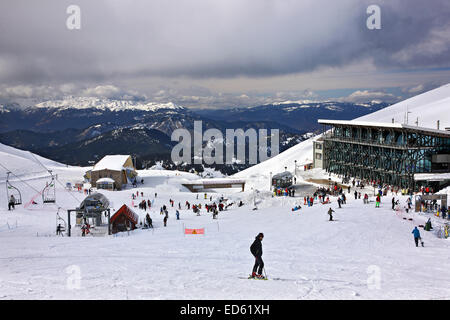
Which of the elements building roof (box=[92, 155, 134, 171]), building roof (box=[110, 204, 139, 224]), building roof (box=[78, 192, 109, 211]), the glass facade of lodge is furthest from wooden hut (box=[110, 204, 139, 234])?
the glass facade of lodge

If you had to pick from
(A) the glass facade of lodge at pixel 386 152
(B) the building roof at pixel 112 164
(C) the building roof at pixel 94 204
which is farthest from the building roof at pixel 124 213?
(A) the glass facade of lodge at pixel 386 152

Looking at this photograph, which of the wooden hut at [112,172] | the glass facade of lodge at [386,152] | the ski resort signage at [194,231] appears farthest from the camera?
the wooden hut at [112,172]

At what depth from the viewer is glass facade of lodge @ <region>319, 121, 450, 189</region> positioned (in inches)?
1759

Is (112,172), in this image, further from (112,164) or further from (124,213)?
(124,213)

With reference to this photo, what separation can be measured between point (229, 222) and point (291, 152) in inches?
3575

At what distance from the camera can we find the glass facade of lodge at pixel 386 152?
4469 centimetres

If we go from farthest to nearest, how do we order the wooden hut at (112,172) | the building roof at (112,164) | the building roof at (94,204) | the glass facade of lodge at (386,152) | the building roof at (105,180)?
1. the building roof at (112,164)
2. the wooden hut at (112,172)
3. the building roof at (105,180)
4. the glass facade of lodge at (386,152)
5. the building roof at (94,204)

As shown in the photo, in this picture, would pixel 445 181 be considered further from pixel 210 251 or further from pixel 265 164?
pixel 265 164

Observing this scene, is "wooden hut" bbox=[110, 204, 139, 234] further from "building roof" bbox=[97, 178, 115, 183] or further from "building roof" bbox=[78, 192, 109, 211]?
"building roof" bbox=[97, 178, 115, 183]

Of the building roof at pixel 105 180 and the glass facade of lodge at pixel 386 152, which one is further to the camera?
the building roof at pixel 105 180

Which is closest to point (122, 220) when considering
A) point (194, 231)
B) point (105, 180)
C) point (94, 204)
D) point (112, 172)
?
point (94, 204)

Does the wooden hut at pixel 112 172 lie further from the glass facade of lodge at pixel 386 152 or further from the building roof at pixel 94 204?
the glass facade of lodge at pixel 386 152

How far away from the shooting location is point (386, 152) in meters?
49.6

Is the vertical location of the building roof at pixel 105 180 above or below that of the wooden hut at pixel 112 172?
below
